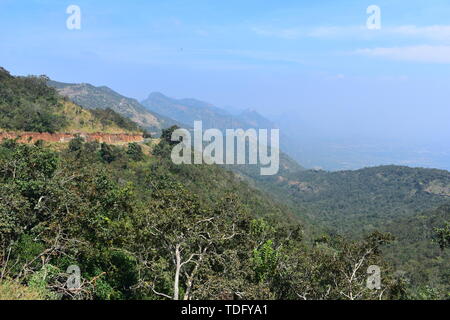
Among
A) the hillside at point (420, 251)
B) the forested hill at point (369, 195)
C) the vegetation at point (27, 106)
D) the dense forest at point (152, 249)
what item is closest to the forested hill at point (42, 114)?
the vegetation at point (27, 106)

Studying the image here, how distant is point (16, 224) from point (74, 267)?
279 centimetres

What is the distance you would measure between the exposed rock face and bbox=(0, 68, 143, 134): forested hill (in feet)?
2.70

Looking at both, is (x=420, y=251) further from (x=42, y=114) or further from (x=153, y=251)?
(x=42, y=114)

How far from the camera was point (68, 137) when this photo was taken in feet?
181

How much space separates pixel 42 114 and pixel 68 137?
5185 mm

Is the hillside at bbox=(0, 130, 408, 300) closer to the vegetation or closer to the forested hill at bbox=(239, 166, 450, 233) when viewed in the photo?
the vegetation

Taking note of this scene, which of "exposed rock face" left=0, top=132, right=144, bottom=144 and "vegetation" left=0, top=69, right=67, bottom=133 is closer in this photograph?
"exposed rock face" left=0, top=132, right=144, bottom=144

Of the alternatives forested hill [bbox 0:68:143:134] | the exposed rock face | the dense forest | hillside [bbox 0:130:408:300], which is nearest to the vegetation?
forested hill [bbox 0:68:143:134]

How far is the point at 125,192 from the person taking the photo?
23672 millimetres

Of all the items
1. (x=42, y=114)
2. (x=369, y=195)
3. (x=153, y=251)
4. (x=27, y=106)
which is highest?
(x=27, y=106)

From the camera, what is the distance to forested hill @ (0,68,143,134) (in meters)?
50.8

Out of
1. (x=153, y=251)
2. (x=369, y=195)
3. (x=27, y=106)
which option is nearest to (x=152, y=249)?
(x=153, y=251)

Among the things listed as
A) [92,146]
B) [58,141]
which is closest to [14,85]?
[58,141]
